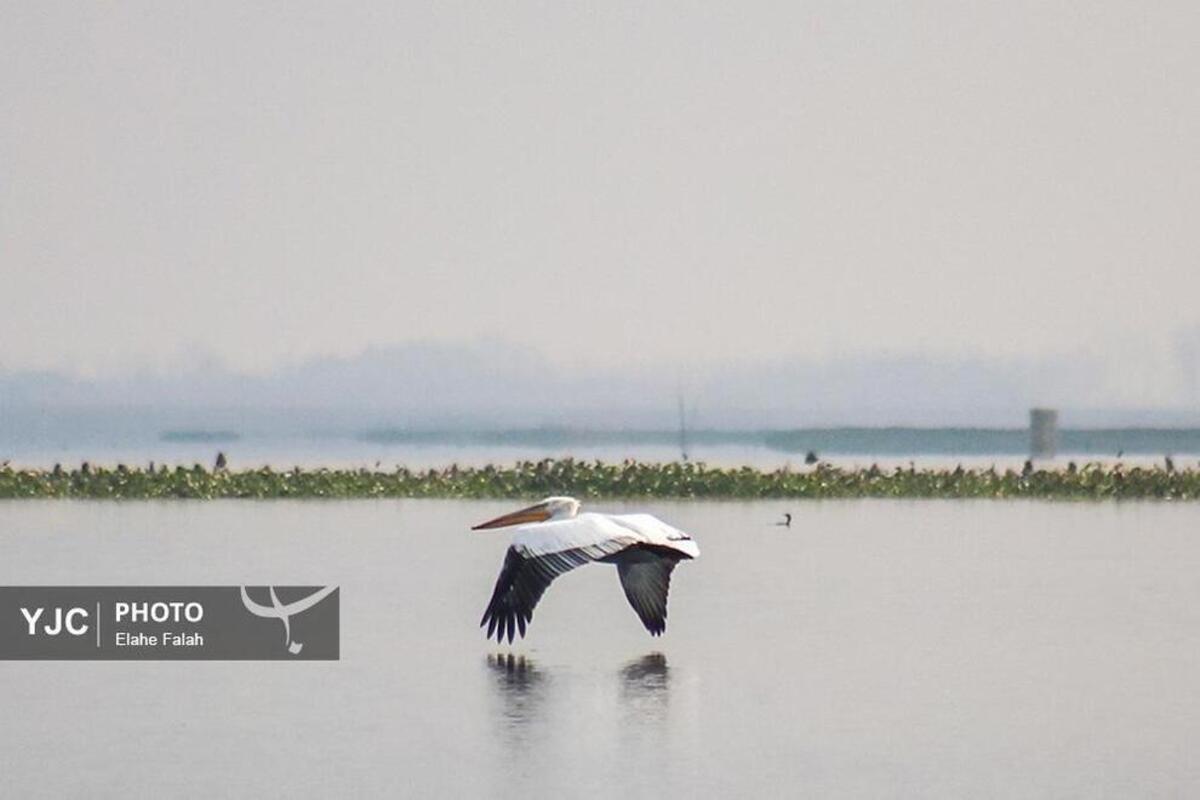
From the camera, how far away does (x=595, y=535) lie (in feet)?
63.4

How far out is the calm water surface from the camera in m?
14.3

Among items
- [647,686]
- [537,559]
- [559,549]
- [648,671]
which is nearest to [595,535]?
[559,549]

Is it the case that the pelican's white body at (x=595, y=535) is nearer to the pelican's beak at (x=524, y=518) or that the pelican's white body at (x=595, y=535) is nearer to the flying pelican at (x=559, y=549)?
the flying pelican at (x=559, y=549)

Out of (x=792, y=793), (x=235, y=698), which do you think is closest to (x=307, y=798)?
(x=792, y=793)

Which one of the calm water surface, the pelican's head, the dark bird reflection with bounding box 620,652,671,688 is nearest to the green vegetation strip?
the calm water surface

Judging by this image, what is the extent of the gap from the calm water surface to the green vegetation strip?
12348mm

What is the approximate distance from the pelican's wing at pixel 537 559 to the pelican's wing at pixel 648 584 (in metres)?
1.21

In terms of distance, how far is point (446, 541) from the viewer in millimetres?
32688

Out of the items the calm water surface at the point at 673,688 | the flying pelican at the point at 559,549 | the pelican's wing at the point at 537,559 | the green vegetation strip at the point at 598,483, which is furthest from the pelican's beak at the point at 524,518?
the green vegetation strip at the point at 598,483

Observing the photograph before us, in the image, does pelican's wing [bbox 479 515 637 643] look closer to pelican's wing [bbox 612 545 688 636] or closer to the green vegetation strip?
pelican's wing [bbox 612 545 688 636]

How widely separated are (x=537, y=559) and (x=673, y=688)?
193 centimetres

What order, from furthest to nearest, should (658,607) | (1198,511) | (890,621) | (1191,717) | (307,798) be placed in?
(1198,511) < (890,621) < (658,607) < (1191,717) < (307,798)

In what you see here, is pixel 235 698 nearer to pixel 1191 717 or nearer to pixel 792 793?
pixel 792 793

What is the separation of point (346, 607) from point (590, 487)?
63.8 ft
